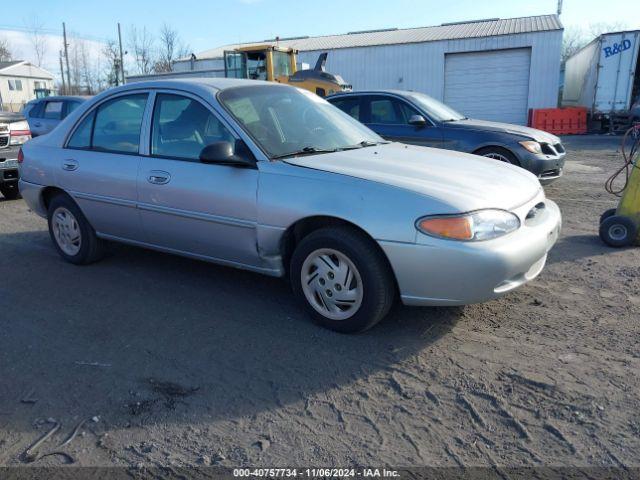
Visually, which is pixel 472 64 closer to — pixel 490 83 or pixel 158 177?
pixel 490 83

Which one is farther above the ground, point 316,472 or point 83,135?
point 83,135

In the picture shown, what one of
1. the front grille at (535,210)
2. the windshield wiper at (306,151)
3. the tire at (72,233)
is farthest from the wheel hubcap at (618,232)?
the tire at (72,233)

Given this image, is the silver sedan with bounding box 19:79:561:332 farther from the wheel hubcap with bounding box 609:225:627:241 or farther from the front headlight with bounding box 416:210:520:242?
the wheel hubcap with bounding box 609:225:627:241

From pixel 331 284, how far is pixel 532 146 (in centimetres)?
537

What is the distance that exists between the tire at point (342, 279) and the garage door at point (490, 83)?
77.6 ft

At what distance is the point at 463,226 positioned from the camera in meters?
3.11

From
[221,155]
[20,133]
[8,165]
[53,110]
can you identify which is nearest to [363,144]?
[221,155]

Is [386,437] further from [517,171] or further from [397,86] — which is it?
[397,86]

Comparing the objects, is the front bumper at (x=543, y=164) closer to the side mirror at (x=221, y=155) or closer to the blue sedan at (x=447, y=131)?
the blue sedan at (x=447, y=131)

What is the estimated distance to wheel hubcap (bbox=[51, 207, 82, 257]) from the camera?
5074 mm

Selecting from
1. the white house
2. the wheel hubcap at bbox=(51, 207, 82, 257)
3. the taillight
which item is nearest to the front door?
the wheel hubcap at bbox=(51, 207, 82, 257)

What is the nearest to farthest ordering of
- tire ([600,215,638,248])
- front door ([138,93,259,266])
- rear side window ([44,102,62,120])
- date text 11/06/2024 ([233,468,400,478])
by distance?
date text 11/06/2024 ([233,468,400,478]) → front door ([138,93,259,266]) → tire ([600,215,638,248]) → rear side window ([44,102,62,120])

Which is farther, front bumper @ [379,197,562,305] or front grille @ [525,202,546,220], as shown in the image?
front grille @ [525,202,546,220]

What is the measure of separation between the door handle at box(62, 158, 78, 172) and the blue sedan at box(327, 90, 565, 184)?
4888 millimetres
